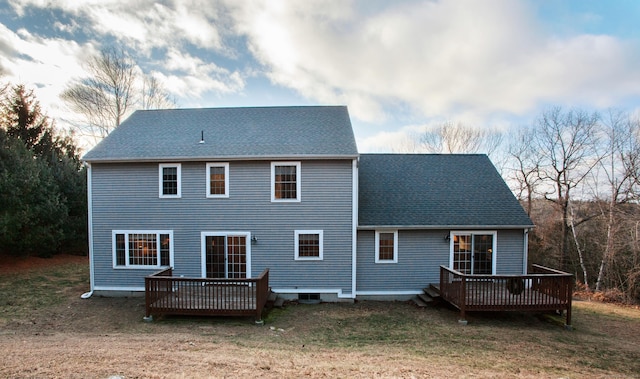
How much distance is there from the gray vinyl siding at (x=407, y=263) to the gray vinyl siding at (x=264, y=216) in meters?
0.62

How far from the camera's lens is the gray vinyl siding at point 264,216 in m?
9.35

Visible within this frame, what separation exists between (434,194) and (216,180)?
8.09 metres

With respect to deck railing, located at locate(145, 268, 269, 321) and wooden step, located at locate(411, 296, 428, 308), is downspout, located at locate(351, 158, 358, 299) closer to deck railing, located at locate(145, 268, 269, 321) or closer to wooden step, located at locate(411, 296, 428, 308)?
wooden step, located at locate(411, 296, 428, 308)

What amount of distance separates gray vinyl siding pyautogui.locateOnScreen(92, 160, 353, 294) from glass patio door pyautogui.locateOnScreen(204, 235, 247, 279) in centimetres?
30

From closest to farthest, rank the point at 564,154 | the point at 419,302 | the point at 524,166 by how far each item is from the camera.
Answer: the point at 419,302, the point at 564,154, the point at 524,166

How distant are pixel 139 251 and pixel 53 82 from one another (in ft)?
56.8

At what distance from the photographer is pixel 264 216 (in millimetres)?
9398

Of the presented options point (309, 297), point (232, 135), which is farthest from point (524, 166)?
point (232, 135)

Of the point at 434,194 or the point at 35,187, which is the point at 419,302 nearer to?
the point at 434,194

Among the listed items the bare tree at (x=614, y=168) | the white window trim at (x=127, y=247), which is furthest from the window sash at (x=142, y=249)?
the bare tree at (x=614, y=168)

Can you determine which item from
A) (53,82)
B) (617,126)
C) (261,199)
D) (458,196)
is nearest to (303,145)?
(261,199)

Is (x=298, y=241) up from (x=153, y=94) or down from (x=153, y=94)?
down

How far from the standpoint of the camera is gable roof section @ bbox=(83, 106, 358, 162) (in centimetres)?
932

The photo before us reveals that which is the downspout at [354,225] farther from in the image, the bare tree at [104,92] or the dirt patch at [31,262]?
the bare tree at [104,92]
